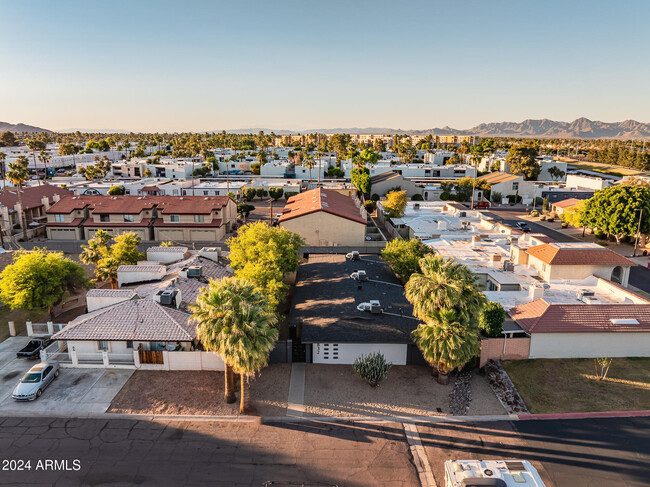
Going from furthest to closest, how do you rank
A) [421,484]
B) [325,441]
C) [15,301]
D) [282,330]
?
[282,330] → [15,301] → [325,441] → [421,484]

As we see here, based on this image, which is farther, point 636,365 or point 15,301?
point 15,301

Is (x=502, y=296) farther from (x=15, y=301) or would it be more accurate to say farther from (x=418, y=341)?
(x=15, y=301)

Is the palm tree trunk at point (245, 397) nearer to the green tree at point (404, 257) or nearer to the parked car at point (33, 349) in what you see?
the parked car at point (33, 349)

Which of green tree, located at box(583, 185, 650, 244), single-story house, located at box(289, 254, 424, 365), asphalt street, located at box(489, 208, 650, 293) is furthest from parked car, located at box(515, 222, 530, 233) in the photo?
single-story house, located at box(289, 254, 424, 365)

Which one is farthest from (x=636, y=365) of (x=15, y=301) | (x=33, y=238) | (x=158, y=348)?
(x=33, y=238)

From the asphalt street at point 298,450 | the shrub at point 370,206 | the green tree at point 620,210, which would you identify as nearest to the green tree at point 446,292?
the asphalt street at point 298,450

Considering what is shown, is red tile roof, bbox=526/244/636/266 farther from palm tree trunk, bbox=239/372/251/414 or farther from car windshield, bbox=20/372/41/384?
car windshield, bbox=20/372/41/384
